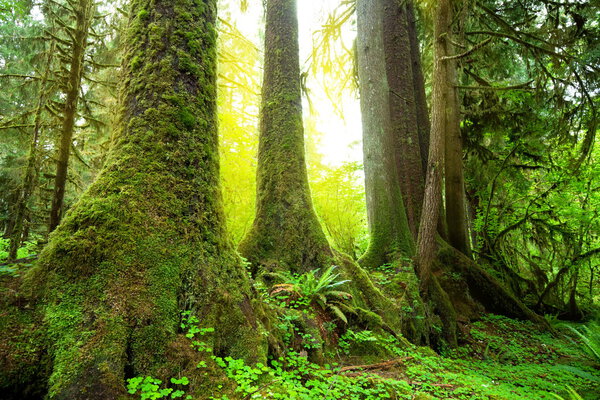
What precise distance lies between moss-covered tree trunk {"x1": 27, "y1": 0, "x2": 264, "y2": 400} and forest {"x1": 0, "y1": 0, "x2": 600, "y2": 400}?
12 mm

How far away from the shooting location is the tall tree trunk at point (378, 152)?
6168 millimetres

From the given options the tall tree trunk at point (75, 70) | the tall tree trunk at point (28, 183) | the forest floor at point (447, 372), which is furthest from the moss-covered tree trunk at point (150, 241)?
the tall tree trunk at point (28, 183)

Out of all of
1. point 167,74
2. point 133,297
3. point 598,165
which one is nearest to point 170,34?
point 167,74

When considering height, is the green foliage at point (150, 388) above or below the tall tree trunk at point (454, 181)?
below

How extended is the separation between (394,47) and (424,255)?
5.16 metres

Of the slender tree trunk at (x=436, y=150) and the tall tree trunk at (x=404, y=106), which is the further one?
the tall tree trunk at (x=404, y=106)

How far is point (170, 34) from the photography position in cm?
279

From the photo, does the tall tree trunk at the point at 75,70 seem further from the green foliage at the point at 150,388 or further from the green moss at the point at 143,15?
the green foliage at the point at 150,388

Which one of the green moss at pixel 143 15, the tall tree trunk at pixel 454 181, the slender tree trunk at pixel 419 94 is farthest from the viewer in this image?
the slender tree trunk at pixel 419 94

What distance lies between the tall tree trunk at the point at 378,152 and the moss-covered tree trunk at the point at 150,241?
4.05 metres

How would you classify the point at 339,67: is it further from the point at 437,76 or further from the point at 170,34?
the point at 170,34

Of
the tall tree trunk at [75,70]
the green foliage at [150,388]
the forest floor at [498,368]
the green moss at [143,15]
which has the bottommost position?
the forest floor at [498,368]

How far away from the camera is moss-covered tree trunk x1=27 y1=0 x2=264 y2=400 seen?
1.86m

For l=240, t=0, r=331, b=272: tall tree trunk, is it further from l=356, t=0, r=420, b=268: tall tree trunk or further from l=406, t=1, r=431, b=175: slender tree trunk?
l=406, t=1, r=431, b=175: slender tree trunk
